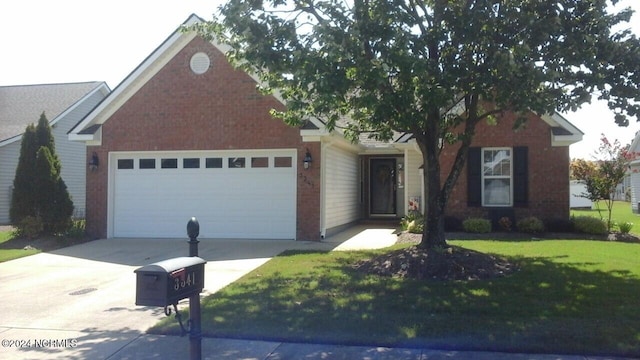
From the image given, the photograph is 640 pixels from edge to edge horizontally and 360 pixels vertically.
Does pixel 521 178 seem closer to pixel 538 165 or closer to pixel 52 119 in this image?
pixel 538 165

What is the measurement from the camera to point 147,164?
1619cm

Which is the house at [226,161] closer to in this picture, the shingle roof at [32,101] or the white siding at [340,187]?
the white siding at [340,187]

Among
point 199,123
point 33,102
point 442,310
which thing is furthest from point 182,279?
point 33,102

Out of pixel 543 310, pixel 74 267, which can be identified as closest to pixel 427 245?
pixel 543 310

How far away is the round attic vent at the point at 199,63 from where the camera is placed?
15.5 metres

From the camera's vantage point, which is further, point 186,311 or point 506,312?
point 186,311

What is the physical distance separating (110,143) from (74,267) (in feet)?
17.7

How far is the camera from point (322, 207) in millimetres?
14875

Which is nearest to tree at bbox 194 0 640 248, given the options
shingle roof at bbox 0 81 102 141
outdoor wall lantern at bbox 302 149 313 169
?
outdoor wall lantern at bbox 302 149 313 169

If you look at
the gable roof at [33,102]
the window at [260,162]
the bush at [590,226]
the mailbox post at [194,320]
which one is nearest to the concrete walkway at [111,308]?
the mailbox post at [194,320]

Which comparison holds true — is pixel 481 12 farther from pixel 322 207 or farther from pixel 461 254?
pixel 322 207

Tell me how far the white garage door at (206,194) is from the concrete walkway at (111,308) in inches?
32.8

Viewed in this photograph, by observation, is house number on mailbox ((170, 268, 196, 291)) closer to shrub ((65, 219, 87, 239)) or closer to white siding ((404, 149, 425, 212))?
shrub ((65, 219, 87, 239))

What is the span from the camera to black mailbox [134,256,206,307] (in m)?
4.43
